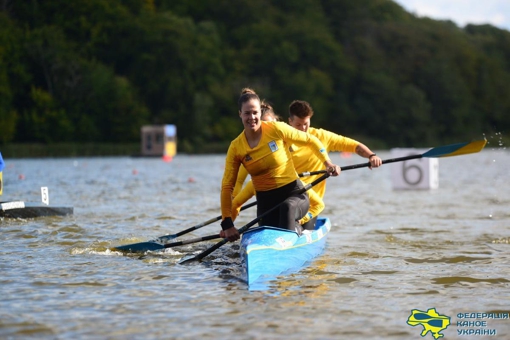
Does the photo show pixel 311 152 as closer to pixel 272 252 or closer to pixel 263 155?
pixel 263 155

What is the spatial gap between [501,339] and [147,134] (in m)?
55.8

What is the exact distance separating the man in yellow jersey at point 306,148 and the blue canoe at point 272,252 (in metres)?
1.14

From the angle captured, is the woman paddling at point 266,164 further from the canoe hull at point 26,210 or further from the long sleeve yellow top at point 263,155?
the canoe hull at point 26,210

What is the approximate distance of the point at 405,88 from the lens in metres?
88.8

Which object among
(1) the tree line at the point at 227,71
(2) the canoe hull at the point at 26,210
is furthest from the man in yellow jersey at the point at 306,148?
(1) the tree line at the point at 227,71

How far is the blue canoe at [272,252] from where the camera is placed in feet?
26.8

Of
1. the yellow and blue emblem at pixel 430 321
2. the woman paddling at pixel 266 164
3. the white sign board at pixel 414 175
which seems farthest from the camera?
the white sign board at pixel 414 175

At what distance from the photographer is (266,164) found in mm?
9125

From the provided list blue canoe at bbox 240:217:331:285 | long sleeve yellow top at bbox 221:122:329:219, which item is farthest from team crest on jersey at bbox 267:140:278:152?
blue canoe at bbox 240:217:331:285

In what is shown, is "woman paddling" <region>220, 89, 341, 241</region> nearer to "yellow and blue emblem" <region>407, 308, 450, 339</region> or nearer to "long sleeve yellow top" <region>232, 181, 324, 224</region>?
"long sleeve yellow top" <region>232, 181, 324, 224</region>

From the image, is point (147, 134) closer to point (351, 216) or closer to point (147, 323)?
point (351, 216)

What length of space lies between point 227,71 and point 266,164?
7274 cm

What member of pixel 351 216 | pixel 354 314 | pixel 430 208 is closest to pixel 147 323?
pixel 354 314

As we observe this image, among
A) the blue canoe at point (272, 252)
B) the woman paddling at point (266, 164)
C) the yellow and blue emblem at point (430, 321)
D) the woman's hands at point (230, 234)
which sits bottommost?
the yellow and blue emblem at point (430, 321)
